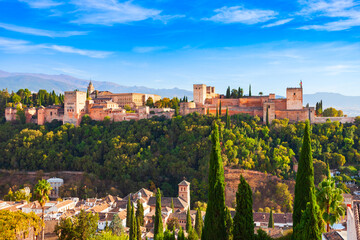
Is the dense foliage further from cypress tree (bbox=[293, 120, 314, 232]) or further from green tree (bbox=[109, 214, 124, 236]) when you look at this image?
cypress tree (bbox=[293, 120, 314, 232])

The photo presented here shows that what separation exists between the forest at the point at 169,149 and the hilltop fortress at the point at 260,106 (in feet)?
5.50

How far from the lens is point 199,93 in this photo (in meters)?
59.9

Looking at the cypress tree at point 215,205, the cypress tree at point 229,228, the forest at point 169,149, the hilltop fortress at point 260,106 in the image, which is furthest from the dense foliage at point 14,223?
the hilltop fortress at point 260,106

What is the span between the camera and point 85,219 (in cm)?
2567

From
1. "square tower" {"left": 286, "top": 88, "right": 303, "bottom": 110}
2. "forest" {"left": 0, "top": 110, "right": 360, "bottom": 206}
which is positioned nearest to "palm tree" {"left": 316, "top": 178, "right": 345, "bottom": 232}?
"forest" {"left": 0, "top": 110, "right": 360, "bottom": 206}

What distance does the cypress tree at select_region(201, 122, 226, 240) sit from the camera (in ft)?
44.6

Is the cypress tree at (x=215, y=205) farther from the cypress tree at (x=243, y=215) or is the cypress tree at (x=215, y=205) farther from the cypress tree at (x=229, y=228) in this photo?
the cypress tree at (x=243, y=215)

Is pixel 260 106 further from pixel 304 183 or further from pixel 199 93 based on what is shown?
pixel 304 183

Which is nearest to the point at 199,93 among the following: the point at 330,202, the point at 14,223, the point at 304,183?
the point at 14,223

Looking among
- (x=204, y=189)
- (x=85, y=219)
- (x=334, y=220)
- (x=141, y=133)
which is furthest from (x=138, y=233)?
(x=141, y=133)

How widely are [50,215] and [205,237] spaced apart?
2788cm

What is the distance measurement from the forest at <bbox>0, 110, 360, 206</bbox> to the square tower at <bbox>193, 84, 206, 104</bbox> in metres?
5.50

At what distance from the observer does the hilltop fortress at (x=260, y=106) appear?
52.6 m

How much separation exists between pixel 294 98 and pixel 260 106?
5.11m
